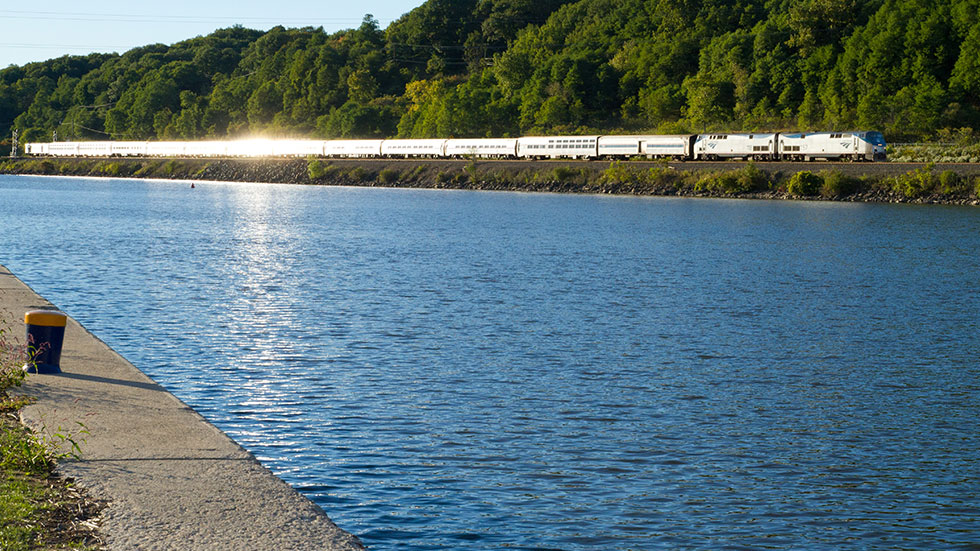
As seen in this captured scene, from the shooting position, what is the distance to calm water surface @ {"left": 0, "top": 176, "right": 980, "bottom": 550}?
11.0 m

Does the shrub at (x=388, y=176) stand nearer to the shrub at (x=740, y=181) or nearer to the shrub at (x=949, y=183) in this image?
the shrub at (x=740, y=181)

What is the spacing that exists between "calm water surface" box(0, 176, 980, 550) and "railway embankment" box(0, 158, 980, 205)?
120 feet

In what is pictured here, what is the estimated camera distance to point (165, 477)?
946cm

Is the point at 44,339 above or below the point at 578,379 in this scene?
above

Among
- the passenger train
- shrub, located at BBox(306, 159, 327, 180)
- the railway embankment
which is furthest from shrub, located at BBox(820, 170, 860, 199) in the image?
shrub, located at BBox(306, 159, 327, 180)

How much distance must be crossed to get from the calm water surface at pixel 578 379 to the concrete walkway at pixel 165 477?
46.9 inches

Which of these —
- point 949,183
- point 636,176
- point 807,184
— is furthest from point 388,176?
point 949,183

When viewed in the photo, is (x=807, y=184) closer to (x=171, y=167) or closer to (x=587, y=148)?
(x=587, y=148)

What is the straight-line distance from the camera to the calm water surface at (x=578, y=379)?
11.0 m

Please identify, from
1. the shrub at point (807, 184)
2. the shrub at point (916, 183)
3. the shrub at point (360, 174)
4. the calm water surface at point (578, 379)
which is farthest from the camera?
the shrub at point (360, 174)

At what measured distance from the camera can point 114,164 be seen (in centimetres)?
16625

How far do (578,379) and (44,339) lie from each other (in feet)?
28.0

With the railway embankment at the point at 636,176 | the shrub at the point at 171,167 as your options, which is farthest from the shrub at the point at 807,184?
the shrub at the point at 171,167

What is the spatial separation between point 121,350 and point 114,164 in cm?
15849
